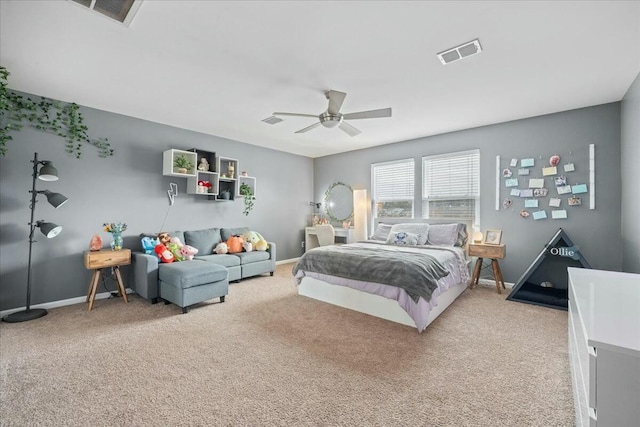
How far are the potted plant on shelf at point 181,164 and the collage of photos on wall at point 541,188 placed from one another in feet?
16.3

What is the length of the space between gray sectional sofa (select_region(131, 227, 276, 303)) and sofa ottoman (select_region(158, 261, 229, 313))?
3 cm

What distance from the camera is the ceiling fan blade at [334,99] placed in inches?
121

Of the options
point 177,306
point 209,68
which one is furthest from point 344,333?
point 209,68

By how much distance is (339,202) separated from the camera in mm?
6543

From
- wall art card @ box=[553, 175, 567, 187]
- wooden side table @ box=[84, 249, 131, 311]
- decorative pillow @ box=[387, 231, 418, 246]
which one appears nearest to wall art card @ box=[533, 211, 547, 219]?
wall art card @ box=[553, 175, 567, 187]

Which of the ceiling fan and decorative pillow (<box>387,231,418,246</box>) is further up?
the ceiling fan

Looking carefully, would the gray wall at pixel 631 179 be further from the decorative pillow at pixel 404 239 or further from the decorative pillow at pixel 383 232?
the decorative pillow at pixel 383 232

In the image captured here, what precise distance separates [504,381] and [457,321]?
1.08 meters

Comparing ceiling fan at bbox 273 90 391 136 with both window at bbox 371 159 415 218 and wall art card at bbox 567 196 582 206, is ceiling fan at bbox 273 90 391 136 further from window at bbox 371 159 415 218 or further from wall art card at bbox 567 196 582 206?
wall art card at bbox 567 196 582 206

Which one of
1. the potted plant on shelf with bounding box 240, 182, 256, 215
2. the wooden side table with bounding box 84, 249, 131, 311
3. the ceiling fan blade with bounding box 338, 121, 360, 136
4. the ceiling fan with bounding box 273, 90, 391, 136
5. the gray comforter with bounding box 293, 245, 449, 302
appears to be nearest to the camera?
the gray comforter with bounding box 293, 245, 449, 302

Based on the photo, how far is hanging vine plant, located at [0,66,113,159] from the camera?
3.16m

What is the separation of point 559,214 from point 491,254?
106 cm

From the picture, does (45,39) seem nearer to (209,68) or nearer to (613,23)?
(209,68)

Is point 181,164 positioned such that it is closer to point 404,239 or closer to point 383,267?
point 383,267
